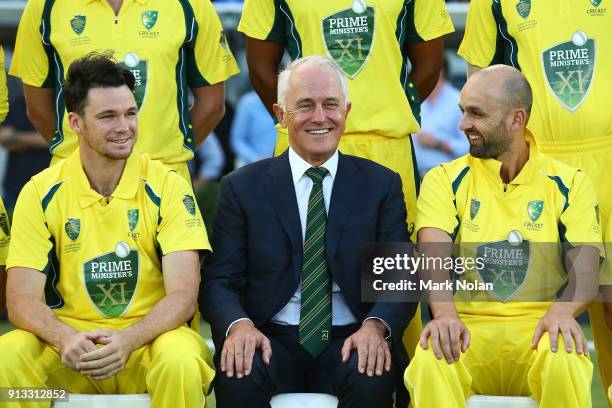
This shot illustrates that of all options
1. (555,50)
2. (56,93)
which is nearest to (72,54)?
(56,93)

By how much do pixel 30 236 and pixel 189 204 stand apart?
678 millimetres

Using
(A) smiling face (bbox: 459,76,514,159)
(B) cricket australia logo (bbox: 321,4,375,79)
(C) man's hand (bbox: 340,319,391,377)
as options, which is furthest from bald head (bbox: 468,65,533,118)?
(C) man's hand (bbox: 340,319,391,377)

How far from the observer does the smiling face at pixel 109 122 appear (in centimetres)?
574

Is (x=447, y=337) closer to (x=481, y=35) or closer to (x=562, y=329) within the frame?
(x=562, y=329)

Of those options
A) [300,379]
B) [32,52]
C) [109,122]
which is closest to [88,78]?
[109,122]

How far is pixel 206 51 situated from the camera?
22.0ft

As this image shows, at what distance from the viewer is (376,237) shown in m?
5.75

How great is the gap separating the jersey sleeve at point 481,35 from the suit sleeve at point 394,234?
1.04 meters

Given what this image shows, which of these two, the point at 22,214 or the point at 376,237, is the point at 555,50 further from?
the point at 22,214

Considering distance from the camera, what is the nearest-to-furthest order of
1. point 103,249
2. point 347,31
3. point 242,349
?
1. point 242,349
2. point 103,249
3. point 347,31

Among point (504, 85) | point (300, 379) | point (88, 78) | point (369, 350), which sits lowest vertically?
point (300, 379)

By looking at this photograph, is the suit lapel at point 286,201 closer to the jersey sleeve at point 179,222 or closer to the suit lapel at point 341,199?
the suit lapel at point 341,199

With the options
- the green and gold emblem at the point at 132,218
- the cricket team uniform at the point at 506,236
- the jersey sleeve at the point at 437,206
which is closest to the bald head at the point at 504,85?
the cricket team uniform at the point at 506,236

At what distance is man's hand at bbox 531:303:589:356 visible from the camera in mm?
5258
